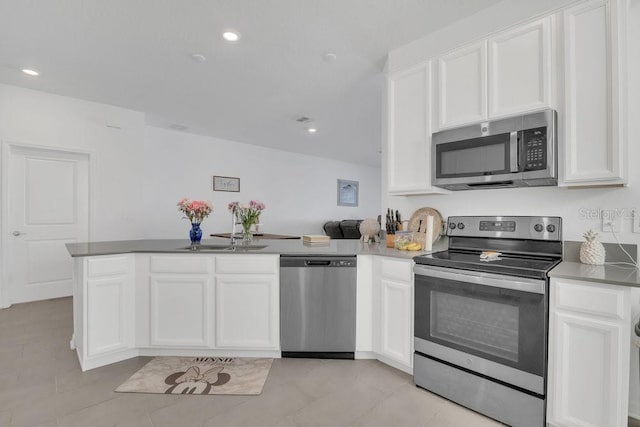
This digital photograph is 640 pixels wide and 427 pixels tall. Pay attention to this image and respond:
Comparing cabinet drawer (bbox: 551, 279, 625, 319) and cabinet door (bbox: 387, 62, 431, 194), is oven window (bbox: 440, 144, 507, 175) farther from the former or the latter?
cabinet drawer (bbox: 551, 279, 625, 319)

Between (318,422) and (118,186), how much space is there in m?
4.36

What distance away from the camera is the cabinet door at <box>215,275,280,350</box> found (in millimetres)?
2533

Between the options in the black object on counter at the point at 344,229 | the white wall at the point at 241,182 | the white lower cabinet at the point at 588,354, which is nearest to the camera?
the white lower cabinet at the point at 588,354

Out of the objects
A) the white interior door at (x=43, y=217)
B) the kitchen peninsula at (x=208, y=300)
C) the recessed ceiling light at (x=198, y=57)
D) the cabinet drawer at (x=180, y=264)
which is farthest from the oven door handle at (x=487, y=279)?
the white interior door at (x=43, y=217)

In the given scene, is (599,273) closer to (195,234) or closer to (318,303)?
(318,303)

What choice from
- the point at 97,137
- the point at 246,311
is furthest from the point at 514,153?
the point at 97,137

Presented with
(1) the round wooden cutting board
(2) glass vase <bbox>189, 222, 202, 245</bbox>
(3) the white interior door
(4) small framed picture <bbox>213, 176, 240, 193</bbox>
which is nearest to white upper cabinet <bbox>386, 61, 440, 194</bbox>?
(1) the round wooden cutting board

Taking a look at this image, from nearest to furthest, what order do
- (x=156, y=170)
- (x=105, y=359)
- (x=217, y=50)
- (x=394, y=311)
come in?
(x=394, y=311), (x=105, y=359), (x=217, y=50), (x=156, y=170)

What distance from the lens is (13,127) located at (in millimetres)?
3930

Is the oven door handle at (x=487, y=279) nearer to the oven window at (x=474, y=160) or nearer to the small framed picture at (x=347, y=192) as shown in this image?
the oven window at (x=474, y=160)

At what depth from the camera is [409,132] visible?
2.70 metres

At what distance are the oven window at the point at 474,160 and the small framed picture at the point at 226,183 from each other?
16.0 ft

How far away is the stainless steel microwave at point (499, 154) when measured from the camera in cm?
197

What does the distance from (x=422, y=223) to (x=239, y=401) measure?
192 cm
